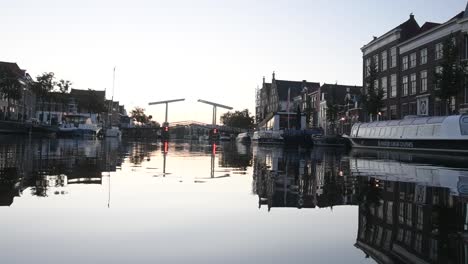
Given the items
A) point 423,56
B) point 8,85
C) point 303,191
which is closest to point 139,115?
point 8,85

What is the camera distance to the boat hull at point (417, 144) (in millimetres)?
33584

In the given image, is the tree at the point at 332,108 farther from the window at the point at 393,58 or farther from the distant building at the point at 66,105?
the distant building at the point at 66,105

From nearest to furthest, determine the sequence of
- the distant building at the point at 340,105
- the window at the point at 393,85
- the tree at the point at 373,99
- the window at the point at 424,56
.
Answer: the window at the point at 424,56 → the tree at the point at 373,99 → the window at the point at 393,85 → the distant building at the point at 340,105

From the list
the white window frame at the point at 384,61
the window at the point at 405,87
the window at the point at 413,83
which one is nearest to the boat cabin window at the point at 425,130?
the window at the point at 413,83

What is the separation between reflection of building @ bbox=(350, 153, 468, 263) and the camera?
5953 mm

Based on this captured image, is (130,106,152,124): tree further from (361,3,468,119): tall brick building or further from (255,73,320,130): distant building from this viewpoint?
(361,3,468,119): tall brick building

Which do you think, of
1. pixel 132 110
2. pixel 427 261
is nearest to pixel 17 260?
pixel 427 261

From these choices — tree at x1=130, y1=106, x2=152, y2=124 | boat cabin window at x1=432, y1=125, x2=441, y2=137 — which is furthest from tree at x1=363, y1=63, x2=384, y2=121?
tree at x1=130, y1=106, x2=152, y2=124

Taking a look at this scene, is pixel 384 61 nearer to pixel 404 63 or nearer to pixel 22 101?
pixel 404 63

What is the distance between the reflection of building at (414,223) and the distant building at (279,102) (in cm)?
8416

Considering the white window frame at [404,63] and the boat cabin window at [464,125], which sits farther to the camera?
the white window frame at [404,63]

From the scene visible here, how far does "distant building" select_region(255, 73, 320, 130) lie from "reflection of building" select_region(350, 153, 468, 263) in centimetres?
8416

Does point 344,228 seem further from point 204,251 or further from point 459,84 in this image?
point 459,84

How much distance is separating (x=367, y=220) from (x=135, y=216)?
4.21 m
